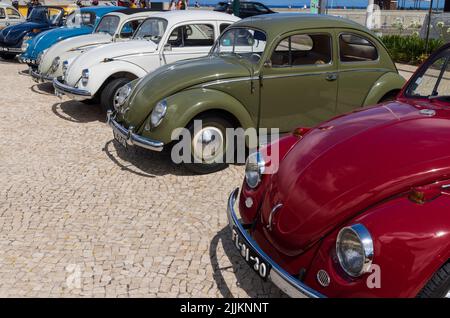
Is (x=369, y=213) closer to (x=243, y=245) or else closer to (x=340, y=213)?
(x=340, y=213)

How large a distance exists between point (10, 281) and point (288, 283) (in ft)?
6.82

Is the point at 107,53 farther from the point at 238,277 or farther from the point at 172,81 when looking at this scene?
the point at 238,277

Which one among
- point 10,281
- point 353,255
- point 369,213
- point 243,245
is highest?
point 369,213

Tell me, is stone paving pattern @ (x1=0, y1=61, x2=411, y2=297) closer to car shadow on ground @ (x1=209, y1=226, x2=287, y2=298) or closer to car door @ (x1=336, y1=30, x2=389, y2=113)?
car shadow on ground @ (x1=209, y1=226, x2=287, y2=298)

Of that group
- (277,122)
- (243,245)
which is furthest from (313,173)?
(277,122)

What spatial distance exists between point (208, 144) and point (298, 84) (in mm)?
1382

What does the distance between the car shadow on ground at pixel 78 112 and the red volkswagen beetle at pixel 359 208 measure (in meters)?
5.07

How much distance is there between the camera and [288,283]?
7.75ft

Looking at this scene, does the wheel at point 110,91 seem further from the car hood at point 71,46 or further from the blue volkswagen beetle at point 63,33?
the blue volkswagen beetle at point 63,33

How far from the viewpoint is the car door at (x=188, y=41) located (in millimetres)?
7445

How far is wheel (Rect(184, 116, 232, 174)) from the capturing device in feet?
16.3

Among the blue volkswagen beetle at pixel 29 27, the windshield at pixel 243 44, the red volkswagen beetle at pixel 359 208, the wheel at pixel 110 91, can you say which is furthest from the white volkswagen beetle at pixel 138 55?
the blue volkswagen beetle at pixel 29 27

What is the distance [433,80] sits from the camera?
3.57 meters

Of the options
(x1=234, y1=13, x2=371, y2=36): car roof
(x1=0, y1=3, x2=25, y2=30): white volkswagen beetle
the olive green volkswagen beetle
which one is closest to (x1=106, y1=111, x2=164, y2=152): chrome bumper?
the olive green volkswagen beetle
